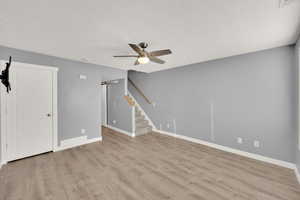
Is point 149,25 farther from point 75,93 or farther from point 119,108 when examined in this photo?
point 119,108

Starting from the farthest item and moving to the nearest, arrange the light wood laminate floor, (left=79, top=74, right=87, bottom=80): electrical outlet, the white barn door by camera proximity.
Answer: (left=79, top=74, right=87, bottom=80): electrical outlet → the white barn door → the light wood laminate floor

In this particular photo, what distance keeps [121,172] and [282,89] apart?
3.57 meters

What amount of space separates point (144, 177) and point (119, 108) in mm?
3246

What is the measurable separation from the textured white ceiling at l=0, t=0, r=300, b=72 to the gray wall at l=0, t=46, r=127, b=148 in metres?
0.38

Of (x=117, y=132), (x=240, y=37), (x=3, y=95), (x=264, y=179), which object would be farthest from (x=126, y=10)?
(x=117, y=132)

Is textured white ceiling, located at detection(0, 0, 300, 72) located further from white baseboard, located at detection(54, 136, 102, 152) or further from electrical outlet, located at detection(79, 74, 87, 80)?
white baseboard, located at detection(54, 136, 102, 152)

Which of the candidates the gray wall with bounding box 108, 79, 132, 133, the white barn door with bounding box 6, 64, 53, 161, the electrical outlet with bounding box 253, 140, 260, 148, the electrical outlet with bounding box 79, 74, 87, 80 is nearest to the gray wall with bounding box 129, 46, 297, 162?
the electrical outlet with bounding box 253, 140, 260, 148

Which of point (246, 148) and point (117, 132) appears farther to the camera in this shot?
point (117, 132)

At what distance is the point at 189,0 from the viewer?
1459 mm

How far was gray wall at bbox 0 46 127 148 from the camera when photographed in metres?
3.29

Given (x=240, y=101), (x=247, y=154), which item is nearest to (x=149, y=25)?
(x=240, y=101)

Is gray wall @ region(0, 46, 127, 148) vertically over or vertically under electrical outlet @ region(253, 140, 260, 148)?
over

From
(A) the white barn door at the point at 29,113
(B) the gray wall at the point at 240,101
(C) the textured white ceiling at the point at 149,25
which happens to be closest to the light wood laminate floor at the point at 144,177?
(A) the white barn door at the point at 29,113

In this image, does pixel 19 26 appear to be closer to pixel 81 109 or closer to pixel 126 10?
pixel 126 10
